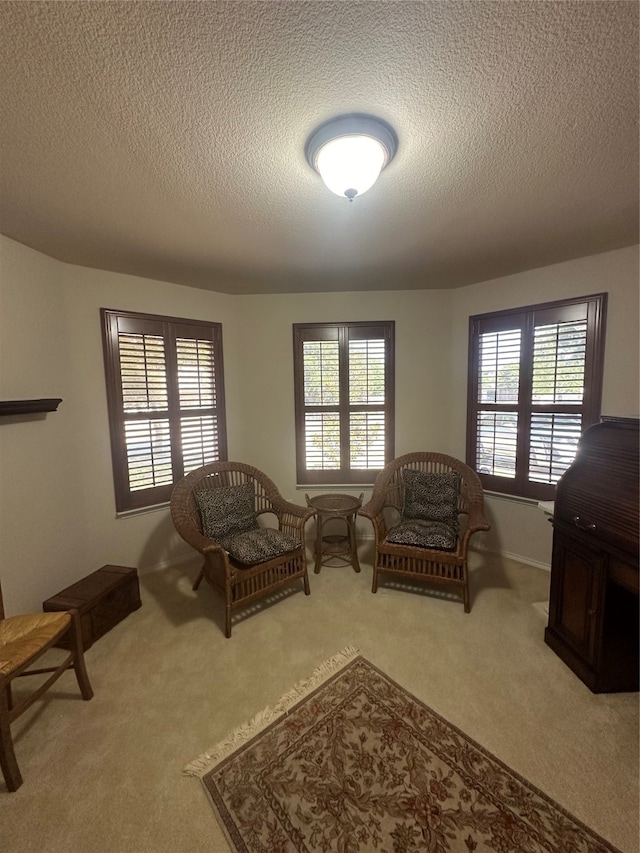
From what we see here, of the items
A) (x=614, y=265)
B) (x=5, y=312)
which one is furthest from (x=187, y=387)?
(x=614, y=265)

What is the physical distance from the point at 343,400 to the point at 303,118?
242 centimetres

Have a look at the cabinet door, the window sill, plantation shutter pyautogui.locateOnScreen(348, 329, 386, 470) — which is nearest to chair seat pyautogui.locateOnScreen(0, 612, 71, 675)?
the window sill

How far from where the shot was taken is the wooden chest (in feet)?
6.84

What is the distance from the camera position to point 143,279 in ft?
Result: 9.25

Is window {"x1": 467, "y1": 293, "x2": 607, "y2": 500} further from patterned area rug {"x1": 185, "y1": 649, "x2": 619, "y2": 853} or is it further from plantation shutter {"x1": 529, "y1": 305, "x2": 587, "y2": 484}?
patterned area rug {"x1": 185, "y1": 649, "x2": 619, "y2": 853}

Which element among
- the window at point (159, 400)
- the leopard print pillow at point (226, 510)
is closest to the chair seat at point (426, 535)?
the leopard print pillow at point (226, 510)

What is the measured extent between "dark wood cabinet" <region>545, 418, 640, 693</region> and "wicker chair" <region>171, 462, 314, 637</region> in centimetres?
173

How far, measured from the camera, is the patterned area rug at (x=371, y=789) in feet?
Result: 3.83

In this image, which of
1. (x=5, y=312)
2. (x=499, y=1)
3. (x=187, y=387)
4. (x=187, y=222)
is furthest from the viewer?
(x=187, y=387)

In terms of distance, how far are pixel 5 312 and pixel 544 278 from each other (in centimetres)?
396

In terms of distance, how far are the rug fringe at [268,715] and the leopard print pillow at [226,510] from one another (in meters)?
1.16

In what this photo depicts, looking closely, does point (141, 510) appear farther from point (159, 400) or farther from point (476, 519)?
point (476, 519)

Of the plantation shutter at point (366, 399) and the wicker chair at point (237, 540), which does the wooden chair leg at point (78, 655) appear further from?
the plantation shutter at point (366, 399)

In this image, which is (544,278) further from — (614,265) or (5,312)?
(5,312)
